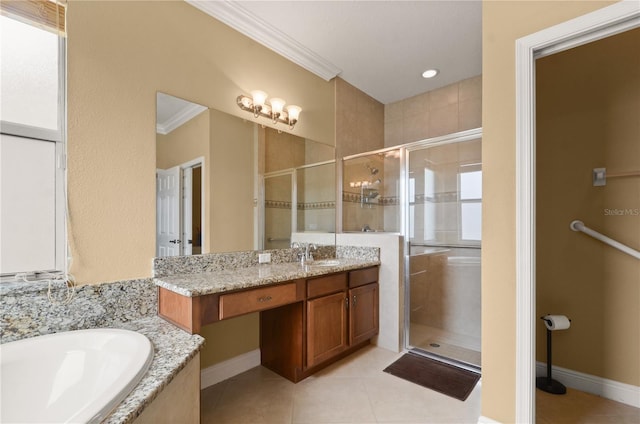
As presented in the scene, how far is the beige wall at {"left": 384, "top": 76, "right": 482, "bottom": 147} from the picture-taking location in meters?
3.12

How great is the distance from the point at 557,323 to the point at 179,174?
2.74m

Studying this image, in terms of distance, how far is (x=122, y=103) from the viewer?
1.67 metres

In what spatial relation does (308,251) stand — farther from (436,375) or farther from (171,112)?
(171,112)

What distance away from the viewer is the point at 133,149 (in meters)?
1.71

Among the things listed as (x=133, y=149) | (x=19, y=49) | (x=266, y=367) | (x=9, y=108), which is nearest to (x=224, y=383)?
(x=266, y=367)

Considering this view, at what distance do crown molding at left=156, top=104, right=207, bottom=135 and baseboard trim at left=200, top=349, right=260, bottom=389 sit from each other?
1.67 metres

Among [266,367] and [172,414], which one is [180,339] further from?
[266,367]

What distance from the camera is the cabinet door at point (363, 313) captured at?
2.42 m

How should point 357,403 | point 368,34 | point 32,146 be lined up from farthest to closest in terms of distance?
point 368,34 → point 357,403 → point 32,146

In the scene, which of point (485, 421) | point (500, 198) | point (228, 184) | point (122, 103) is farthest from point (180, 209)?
point (485, 421)

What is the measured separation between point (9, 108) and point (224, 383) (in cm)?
206

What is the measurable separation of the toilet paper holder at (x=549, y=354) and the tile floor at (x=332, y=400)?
0.48 metres

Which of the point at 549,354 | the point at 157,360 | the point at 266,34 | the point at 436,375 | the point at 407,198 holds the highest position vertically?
the point at 266,34

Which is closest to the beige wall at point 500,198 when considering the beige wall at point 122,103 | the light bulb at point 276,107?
the light bulb at point 276,107
